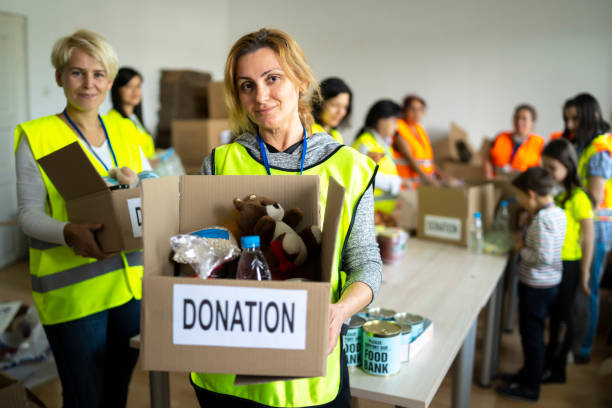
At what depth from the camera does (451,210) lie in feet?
8.53

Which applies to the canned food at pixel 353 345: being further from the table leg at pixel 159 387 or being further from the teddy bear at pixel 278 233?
the table leg at pixel 159 387

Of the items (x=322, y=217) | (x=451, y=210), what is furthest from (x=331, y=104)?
(x=322, y=217)

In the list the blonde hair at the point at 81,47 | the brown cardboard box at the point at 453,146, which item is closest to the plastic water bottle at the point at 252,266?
the blonde hair at the point at 81,47

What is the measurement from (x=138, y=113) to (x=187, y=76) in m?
1.98

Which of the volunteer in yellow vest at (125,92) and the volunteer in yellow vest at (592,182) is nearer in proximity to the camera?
the volunteer in yellow vest at (592,182)

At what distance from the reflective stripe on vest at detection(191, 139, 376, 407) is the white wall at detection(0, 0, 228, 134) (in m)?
2.55

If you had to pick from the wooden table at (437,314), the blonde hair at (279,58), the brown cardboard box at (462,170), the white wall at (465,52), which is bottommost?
the wooden table at (437,314)

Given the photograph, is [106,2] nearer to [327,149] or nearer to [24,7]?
[24,7]

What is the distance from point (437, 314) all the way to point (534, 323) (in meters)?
0.94

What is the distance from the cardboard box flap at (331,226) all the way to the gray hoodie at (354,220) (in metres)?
0.16

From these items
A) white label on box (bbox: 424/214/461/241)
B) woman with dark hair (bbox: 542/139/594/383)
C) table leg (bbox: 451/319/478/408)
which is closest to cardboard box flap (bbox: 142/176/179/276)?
table leg (bbox: 451/319/478/408)

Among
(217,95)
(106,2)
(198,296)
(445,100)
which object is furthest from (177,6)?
(198,296)

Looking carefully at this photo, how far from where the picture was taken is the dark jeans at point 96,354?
1431 mm

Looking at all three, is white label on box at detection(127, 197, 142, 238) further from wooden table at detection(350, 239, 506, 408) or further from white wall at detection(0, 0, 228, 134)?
white wall at detection(0, 0, 228, 134)
